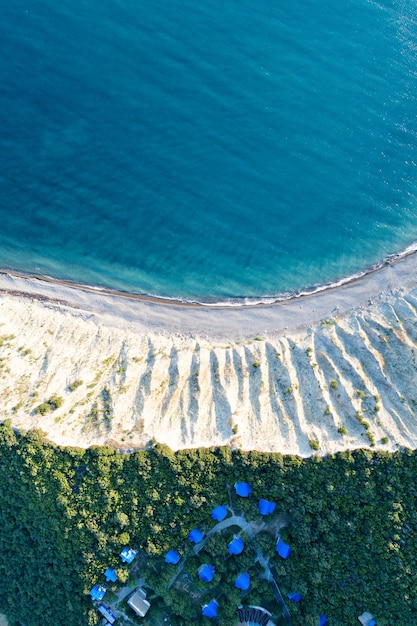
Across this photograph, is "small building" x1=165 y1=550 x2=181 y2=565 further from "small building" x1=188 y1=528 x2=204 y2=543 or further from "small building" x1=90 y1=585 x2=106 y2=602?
"small building" x1=90 y1=585 x2=106 y2=602

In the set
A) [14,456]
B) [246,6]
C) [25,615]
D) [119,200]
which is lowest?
[25,615]

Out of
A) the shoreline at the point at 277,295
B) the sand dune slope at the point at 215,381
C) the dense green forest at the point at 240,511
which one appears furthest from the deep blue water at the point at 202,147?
the dense green forest at the point at 240,511

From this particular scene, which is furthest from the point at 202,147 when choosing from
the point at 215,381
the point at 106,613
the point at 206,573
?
the point at 106,613

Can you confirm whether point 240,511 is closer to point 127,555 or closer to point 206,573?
point 206,573

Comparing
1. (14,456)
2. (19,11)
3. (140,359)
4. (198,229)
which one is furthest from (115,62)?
(14,456)

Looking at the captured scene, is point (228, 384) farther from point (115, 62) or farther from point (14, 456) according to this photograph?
point (115, 62)

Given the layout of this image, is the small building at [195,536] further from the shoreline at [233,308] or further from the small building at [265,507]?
the shoreline at [233,308]

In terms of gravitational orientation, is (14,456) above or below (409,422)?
below
